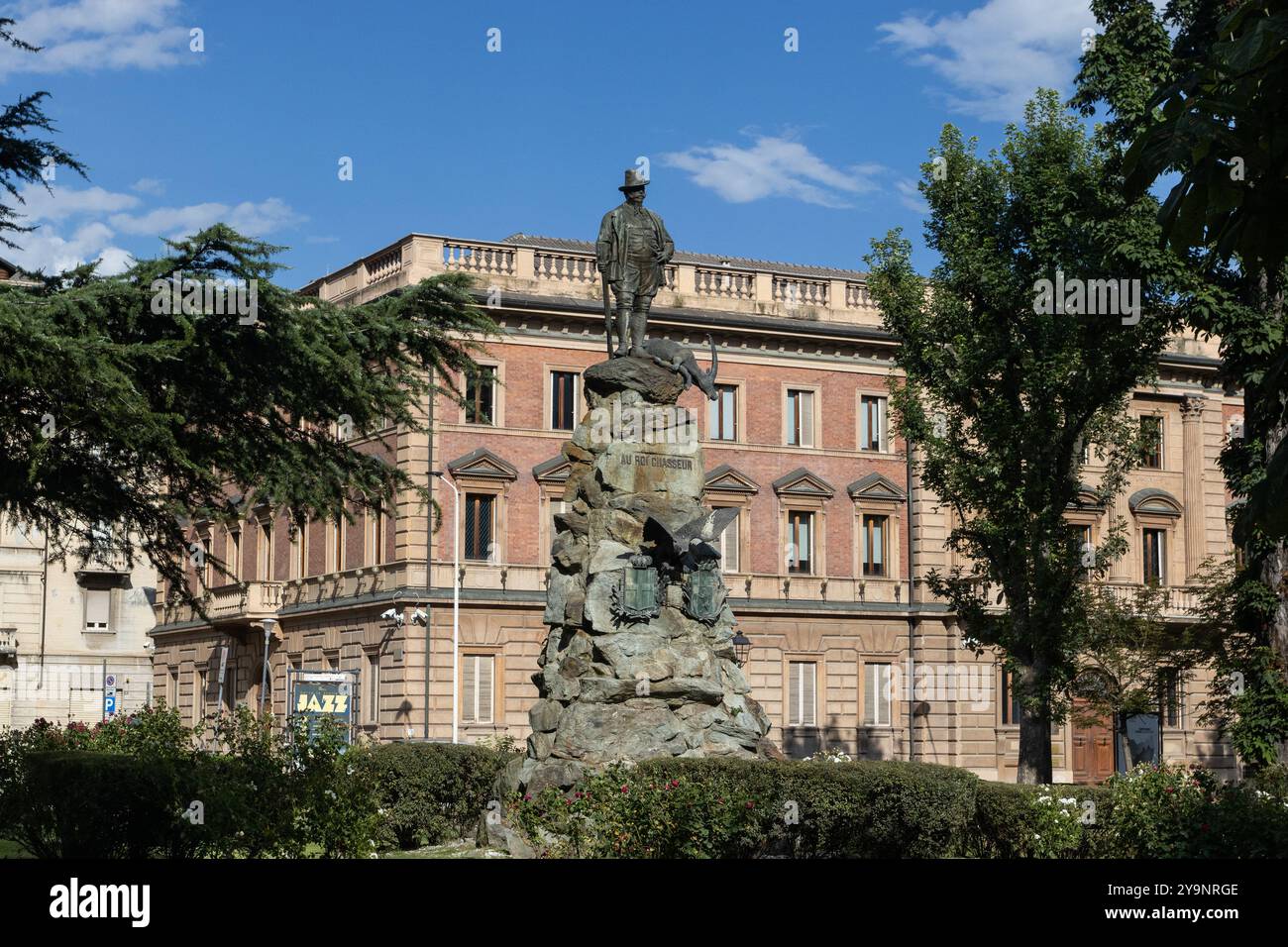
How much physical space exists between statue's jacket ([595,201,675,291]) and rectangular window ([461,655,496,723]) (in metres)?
28.7

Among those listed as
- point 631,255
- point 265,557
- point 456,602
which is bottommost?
point 456,602

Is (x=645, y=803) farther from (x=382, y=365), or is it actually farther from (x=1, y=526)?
(x=1, y=526)

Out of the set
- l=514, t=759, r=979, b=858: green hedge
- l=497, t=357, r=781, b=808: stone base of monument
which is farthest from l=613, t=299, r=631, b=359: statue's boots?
l=514, t=759, r=979, b=858: green hedge

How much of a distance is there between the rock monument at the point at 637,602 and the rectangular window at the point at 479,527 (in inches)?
1151

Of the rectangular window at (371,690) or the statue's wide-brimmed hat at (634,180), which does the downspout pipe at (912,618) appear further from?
the statue's wide-brimmed hat at (634,180)

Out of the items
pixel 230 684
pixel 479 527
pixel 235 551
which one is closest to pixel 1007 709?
pixel 479 527

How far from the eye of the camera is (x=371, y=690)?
50.0 meters

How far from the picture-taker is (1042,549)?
32.8 meters

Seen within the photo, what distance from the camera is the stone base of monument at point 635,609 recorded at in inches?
749

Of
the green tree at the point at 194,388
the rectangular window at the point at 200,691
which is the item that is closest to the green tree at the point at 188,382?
the green tree at the point at 194,388

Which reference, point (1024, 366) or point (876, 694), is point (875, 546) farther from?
point (1024, 366)

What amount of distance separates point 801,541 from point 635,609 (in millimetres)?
35169

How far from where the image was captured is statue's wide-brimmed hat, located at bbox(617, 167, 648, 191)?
21.2 meters

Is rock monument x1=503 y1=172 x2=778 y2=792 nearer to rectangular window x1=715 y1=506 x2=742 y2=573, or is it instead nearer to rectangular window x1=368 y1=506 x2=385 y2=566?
rectangular window x1=368 y1=506 x2=385 y2=566
